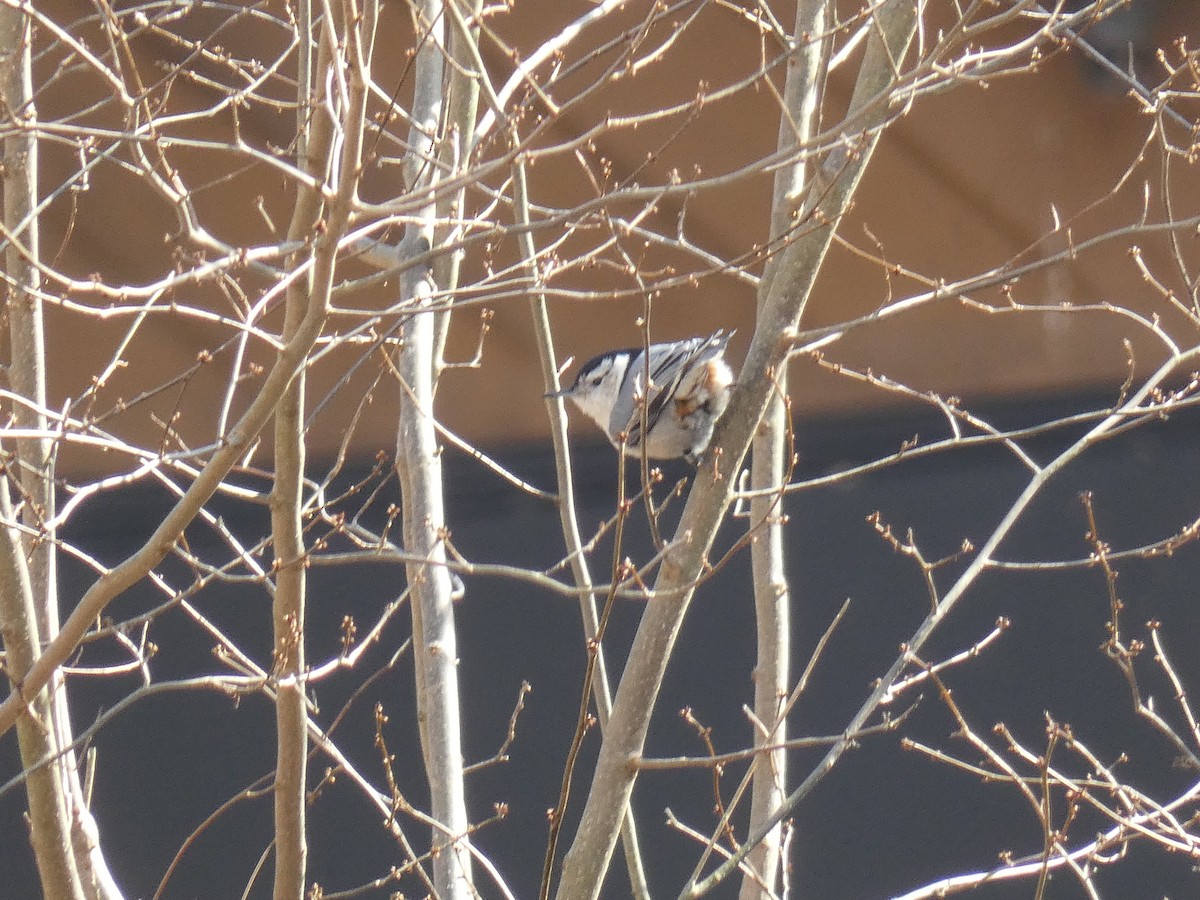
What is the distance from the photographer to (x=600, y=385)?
5.17 m

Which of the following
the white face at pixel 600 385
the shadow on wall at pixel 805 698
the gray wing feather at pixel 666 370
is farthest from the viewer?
the shadow on wall at pixel 805 698

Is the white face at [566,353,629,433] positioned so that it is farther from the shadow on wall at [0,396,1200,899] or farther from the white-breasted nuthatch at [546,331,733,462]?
the shadow on wall at [0,396,1200,899]

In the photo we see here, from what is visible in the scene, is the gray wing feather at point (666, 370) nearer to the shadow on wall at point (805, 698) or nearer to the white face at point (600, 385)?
the white face at point (600, 385)

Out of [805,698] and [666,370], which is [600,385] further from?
[805,698]

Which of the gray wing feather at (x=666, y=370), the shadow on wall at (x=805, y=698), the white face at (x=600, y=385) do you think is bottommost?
the shadow on wall at (x=805, y=698)

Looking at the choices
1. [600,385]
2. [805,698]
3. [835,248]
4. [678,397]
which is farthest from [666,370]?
[805,698]

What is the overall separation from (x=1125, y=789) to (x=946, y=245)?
3.42 meters

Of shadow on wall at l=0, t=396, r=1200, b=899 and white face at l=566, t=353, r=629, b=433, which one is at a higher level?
white face at l=566, t=353, r=629, b=433

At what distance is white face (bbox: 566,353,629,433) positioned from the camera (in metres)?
5.12

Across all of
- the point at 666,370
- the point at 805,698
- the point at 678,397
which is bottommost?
the point at 805,698

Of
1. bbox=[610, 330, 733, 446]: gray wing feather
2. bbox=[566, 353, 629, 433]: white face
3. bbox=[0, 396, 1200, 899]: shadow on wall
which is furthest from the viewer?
bbox=[0, 396, 1200, 899]: shadow on wall

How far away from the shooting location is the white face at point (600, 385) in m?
5.12

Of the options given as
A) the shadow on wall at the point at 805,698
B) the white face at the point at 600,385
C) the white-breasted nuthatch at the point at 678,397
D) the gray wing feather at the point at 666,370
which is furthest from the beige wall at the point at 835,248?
the gray wing feather at the point at 666,370

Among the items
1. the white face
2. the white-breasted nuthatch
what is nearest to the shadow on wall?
the white face
